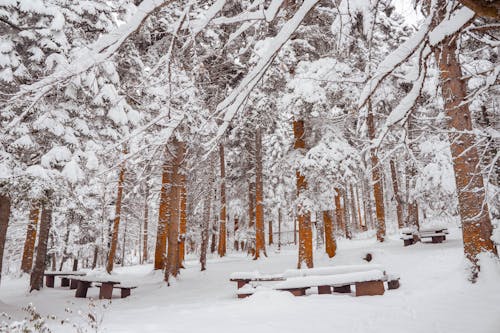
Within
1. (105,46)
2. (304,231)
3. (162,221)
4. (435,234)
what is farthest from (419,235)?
(105,46)

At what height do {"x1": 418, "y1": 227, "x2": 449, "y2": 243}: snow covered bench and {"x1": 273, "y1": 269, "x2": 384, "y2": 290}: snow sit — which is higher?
{"x1": 418, "y1": 227, "x2": 449, "y2": 243}: snow covered bench

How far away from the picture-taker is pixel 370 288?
7.69 meters

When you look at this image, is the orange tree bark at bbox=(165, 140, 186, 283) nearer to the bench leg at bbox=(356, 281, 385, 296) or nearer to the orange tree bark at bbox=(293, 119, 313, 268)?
the orange tree bark at bbox=(293, 119, 313, 268)

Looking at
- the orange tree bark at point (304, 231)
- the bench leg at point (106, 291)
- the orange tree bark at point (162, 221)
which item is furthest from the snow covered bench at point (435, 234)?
the bench leg at point (106, 291)

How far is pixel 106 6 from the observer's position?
390 inches

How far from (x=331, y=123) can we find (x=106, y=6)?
29.2ft

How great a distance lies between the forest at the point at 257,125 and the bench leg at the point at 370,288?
0.11 feet

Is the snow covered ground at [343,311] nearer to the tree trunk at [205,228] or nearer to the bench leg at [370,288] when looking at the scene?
the bench leg at [370,288]

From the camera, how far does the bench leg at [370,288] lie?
25.2ft

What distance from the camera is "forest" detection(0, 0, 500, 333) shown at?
3.06 meters

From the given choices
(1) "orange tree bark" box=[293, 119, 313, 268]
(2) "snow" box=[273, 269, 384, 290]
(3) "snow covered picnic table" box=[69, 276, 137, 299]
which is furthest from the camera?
(1) "orange tree bark" box=[293, 119, 313, 268]

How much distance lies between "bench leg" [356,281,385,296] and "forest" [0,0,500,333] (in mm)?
32

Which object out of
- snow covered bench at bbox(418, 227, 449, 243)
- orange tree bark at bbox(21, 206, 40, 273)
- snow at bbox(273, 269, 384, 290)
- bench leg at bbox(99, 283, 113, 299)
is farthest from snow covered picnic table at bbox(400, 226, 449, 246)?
orange tree bark at bbox(21, 206, 40, 273)

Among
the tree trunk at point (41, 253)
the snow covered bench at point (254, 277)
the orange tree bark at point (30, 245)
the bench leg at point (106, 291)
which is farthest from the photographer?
the orange tree bark at point (30, 245)
